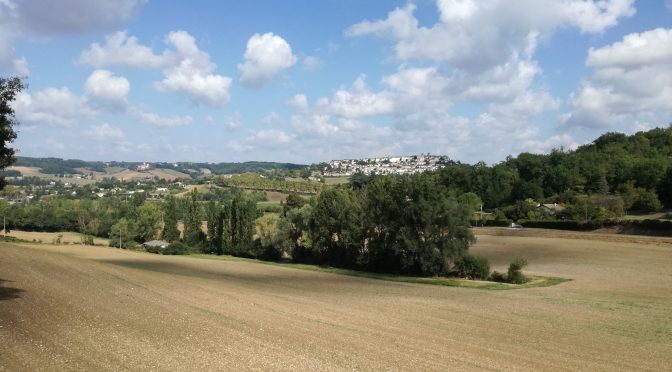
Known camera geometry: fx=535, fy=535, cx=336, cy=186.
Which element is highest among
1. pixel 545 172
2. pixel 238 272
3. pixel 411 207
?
pixel 545 172

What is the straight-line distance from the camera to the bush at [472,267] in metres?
58.5

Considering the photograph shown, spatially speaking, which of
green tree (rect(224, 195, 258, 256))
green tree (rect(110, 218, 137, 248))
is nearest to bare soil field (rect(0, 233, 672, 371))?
green tree (rect(224, 195, 258, 256))

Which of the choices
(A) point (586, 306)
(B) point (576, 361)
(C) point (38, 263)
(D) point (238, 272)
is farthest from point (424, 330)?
(D) point (238, 272)

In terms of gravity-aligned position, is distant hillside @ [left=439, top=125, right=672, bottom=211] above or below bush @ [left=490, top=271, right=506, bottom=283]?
above

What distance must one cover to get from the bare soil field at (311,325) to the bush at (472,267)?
41.9 feet

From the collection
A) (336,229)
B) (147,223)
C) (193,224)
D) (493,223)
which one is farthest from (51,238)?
(493,223)

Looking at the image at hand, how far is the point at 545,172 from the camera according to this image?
156 m

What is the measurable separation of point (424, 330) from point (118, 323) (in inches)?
532

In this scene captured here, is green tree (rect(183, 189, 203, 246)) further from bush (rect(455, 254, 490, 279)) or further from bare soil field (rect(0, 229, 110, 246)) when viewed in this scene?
bush (rect(455, 254, 490, 279))

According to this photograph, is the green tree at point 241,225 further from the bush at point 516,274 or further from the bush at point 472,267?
the bush at point 516,274

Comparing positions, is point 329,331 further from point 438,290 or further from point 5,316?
point 438,290

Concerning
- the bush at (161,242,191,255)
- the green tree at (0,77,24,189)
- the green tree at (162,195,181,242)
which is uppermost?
the green tree at (0,77,24,189)

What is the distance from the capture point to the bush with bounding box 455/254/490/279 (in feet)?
Result: 192

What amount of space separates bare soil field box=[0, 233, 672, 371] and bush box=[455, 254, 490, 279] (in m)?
12.8
